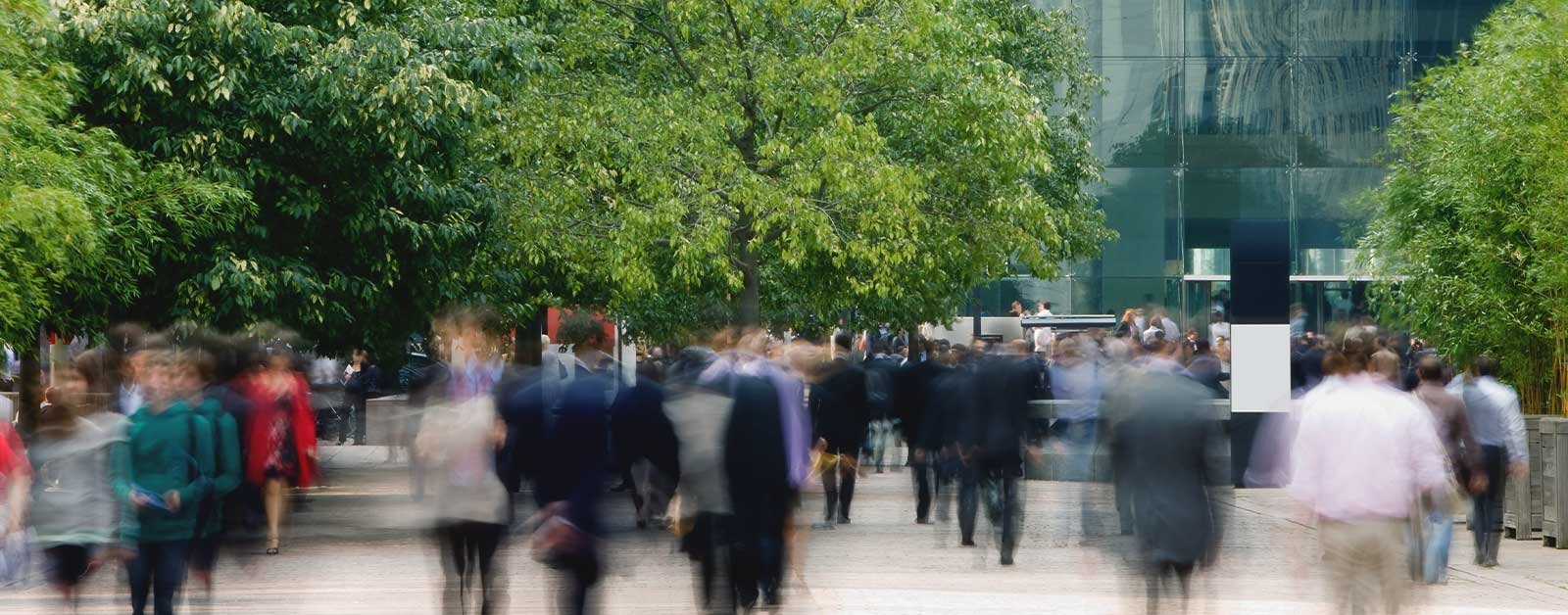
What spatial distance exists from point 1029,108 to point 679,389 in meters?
15.5

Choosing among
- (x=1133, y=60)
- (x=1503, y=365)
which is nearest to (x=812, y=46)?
(x=1503, y=365)

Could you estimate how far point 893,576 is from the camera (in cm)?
1420

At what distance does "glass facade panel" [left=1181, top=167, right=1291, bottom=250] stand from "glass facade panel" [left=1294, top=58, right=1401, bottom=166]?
83 centimetres

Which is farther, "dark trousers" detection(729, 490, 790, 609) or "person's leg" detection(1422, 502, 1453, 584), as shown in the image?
"person's leg" detection(1422, 502, 1453, 584)

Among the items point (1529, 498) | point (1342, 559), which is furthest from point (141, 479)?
point (1529, 498)

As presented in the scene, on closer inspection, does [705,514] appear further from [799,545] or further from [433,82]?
[433,82]

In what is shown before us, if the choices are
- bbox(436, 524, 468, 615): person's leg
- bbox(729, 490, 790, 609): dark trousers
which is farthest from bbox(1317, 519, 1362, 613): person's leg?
bbox(436, 524, 468, 615): person's leg

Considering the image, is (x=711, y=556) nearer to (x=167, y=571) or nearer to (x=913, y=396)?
(x=167, y=571)

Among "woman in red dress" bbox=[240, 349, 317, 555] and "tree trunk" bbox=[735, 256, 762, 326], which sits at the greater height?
"tree trunk" bbox=[735, 256, 762, 326]

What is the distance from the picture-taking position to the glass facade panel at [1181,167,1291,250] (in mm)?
40125

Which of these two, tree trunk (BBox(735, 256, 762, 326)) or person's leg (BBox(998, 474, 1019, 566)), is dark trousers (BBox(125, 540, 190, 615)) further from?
tree trunk (BBox(735, 256, 762, 326))

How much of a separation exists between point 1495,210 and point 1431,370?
824cm

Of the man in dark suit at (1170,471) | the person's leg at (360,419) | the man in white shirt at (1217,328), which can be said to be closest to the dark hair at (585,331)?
the man in dark suit at (1170,471)

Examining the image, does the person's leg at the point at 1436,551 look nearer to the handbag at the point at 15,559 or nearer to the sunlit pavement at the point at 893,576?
the sunlit pavement at the point at 893,576
